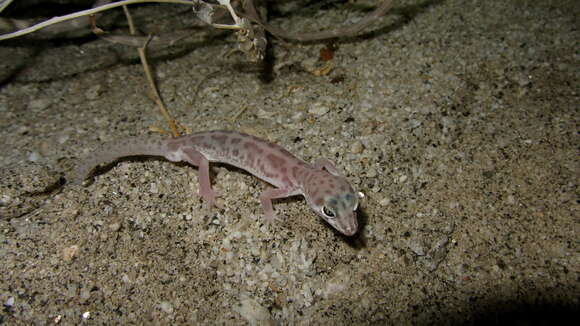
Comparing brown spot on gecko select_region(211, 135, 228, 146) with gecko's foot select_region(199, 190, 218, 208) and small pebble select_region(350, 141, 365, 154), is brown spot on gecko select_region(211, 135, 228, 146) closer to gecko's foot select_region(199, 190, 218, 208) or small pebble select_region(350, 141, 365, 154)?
gecko's foot select_region(199, 190, 218, 208)

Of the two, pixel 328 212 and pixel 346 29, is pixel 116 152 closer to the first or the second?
pixel 328 212

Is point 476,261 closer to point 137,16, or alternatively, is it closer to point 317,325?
point 317,325

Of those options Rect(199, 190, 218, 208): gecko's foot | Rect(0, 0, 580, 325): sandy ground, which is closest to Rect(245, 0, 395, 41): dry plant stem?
Rect(0, 0, 580, 325): sandy ground

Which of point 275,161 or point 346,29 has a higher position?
point 346,29

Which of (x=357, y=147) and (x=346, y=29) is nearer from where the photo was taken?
(x=357, y=147)

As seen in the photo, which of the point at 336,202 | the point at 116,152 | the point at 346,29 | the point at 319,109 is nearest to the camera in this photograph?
the point at 336,202

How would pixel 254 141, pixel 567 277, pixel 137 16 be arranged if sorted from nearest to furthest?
pixel 567 277, pixel 254 141, pixel 137 16

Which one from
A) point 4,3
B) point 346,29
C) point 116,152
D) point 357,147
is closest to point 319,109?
point 357,147

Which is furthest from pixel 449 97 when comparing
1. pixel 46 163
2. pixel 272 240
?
pixel 46 163
